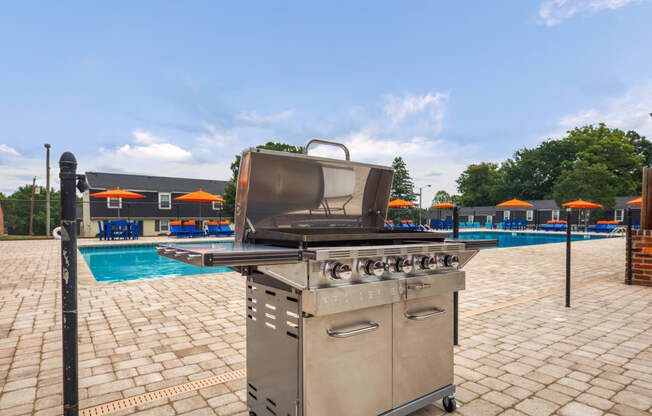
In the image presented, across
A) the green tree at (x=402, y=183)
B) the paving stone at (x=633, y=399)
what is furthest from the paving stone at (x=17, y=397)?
the green tree at (x=402, y=183)

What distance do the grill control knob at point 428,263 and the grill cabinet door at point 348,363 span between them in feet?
1.07

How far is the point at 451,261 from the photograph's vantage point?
208 centimetres

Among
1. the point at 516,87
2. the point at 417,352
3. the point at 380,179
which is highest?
the point at 516,87

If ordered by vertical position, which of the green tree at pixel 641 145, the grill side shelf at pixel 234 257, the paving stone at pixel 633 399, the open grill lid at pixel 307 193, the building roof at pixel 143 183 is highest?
the green tree at pixel 641 145

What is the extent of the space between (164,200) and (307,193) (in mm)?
29600

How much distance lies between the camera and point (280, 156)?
205 cm

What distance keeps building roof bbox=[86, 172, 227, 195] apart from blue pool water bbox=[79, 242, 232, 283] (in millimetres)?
15237

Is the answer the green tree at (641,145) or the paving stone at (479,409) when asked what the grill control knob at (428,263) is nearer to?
the paving stone at (479,409)

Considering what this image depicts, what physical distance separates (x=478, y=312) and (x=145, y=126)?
20506 millimetres

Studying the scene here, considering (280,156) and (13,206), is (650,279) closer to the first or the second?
(280,156)

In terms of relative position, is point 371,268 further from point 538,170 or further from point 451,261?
point 538,170

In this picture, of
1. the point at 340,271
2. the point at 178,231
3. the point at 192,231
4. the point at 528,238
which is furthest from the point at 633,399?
the point at 528,238

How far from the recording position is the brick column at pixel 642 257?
599 cm

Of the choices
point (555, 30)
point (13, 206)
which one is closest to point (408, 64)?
point (555, 30)
